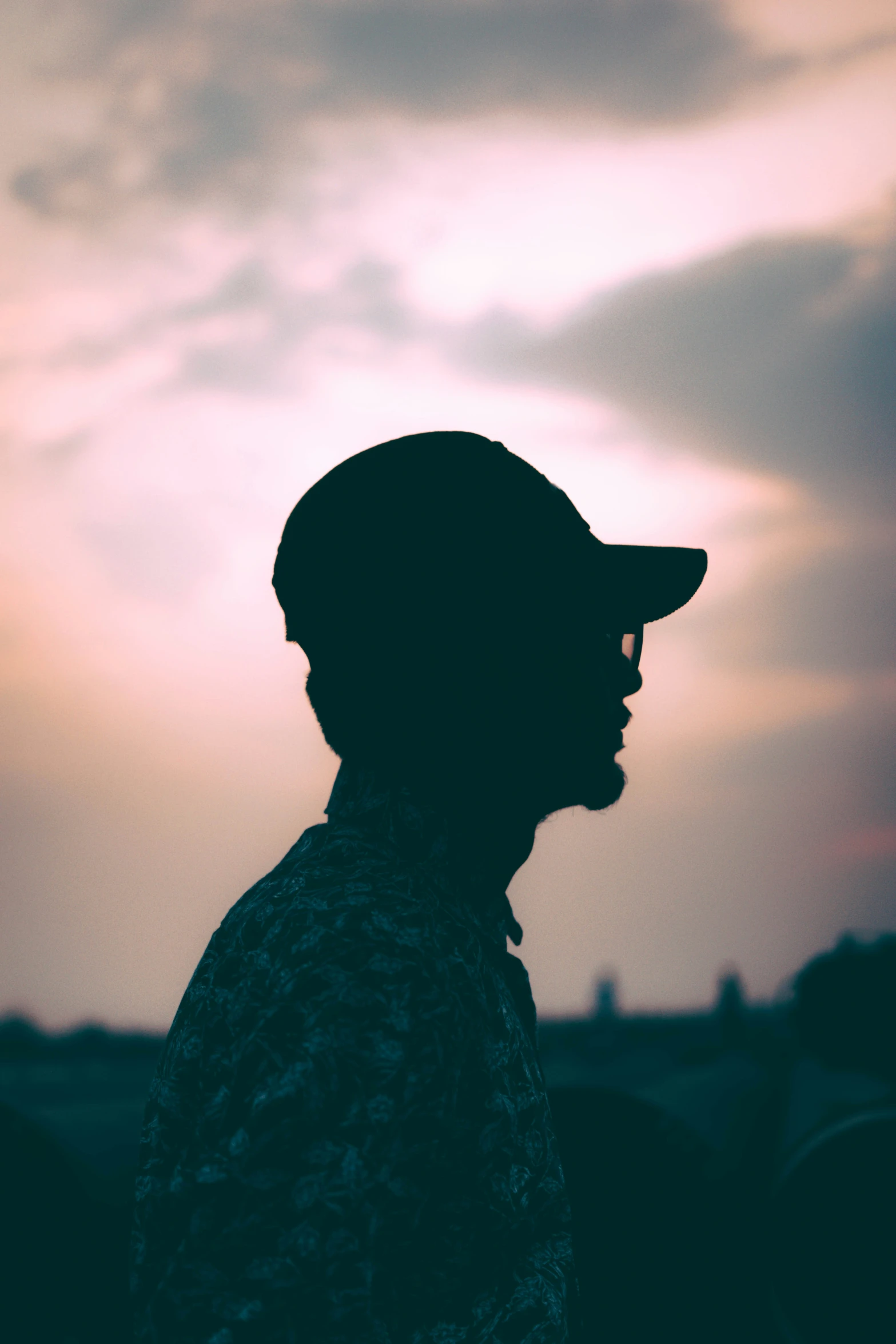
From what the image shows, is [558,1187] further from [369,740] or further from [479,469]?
[479,469]

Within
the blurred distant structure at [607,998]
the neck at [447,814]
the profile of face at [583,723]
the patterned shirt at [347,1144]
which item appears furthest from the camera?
the blurred distant structure at [607,998]

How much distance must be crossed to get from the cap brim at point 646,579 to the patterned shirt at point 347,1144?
36.0 inches

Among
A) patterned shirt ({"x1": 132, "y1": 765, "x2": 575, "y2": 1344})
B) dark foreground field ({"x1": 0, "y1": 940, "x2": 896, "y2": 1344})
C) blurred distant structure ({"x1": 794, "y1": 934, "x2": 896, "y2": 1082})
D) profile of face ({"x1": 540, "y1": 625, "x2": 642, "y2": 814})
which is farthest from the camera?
blurred distant structure ({"x1": 794, "y1": 934, "x2": 896, "y2": 1082})

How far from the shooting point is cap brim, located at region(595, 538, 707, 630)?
7.80 feet

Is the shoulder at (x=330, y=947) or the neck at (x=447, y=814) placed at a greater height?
the neck at (x=447, y=814)

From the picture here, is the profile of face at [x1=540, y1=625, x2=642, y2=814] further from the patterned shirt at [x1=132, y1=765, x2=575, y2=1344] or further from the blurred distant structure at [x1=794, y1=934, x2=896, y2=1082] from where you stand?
the blurred distant structure at [x1=794, y1=934, x2=896, y2=1082]

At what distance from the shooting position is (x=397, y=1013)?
1587 millimetres

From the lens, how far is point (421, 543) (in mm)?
2133

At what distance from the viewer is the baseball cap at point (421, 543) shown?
212 centimetres

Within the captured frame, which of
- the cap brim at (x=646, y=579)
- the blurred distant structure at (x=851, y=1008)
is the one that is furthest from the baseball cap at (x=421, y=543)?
the blurred distant structure at (x=851, y=1008)

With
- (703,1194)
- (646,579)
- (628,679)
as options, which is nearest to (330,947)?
(628,679)

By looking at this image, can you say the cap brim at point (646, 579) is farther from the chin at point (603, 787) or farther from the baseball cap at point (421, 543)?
the chin at point (603, 787)

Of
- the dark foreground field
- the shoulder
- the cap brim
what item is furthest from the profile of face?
the dark foreground field

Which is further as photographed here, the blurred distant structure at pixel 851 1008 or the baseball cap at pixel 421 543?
the blurred distant structure at pixel 851 1008
